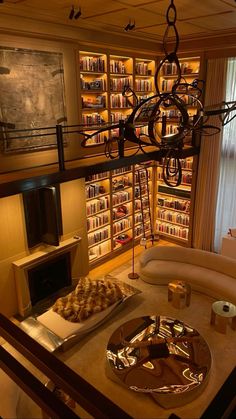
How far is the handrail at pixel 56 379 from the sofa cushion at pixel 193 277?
4192 millimetres

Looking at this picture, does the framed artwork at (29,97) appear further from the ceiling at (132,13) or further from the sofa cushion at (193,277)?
the sofa cushion at (193,277)

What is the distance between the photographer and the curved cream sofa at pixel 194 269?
508 cm

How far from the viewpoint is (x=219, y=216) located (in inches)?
250

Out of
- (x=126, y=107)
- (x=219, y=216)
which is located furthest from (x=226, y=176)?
(x=126, y=107)

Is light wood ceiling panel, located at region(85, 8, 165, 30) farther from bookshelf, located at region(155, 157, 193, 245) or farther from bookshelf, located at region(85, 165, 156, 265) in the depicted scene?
bookshelf, located at region(155, 157, 193, 245)

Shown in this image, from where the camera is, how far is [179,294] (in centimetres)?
489

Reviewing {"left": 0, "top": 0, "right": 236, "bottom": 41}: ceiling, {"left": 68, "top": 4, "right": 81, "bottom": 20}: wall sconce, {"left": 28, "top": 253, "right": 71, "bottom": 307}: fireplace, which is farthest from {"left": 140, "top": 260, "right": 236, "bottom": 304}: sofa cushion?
{"left": 68, "top": 4, "right": 81, "bottom": 20}: wall sconce

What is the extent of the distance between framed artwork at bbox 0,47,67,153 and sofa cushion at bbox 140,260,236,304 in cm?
273

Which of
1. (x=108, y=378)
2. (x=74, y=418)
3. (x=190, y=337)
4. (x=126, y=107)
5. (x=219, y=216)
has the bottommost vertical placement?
(x=108, y=378)

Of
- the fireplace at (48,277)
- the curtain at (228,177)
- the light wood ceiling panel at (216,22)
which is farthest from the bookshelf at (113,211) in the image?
the light wood ceiling panel at (216,22)

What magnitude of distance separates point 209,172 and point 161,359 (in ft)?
12.3

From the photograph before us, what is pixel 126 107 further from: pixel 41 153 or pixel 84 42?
pixel 41 153

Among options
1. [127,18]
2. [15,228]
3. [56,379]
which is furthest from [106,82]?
[56,379]

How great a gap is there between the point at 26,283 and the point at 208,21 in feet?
15.3
